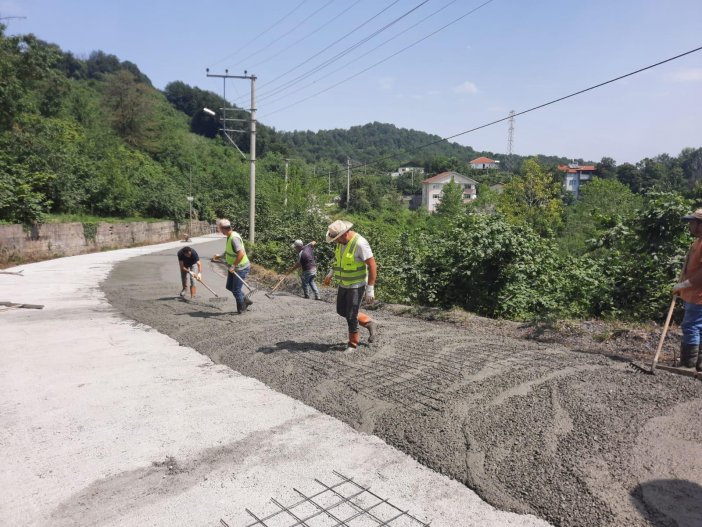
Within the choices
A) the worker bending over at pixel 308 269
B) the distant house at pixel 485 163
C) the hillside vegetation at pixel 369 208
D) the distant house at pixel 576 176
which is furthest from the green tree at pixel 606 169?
the worker bending over at pixel 308 269

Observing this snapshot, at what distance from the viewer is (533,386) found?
466 cm

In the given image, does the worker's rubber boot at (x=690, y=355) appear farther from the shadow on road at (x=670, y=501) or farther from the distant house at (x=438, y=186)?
the distant house at (x=438, y=186)

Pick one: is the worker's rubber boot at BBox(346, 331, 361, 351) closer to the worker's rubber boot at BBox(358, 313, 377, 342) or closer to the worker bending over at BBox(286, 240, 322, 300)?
the worker's rubber boot at BBox(358, 313, 377, 342)

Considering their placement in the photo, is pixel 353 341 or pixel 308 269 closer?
pixel 353 341

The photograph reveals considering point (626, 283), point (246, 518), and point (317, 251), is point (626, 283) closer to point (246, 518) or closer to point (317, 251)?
point (246, 518)

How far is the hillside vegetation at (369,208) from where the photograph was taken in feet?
25.8

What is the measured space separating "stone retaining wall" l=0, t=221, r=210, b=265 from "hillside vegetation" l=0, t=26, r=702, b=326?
107 centimetres

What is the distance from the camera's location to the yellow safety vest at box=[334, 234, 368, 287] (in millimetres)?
5936

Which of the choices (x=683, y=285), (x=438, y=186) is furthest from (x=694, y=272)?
(x=438, y=186)

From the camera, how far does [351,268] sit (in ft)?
19.5

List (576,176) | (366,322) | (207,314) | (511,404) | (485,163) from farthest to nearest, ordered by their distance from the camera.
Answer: (485,163) → (576,176) → (207,314) → (366,322) → (511,404)

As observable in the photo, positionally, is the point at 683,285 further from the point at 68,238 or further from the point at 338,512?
the point at 68,238

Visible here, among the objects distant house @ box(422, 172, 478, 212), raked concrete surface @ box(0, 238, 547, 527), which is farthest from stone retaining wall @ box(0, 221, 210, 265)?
distant house @ box(422, 172, 478, 212)

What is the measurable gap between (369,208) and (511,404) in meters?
61.9
